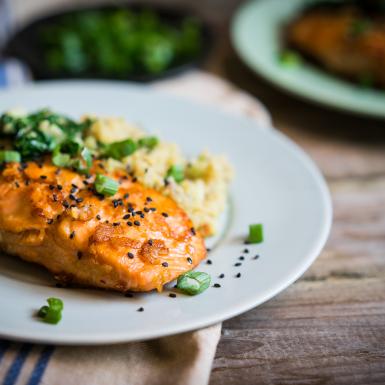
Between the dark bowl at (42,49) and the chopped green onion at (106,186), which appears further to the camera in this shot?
the dark bowl at (42,49)

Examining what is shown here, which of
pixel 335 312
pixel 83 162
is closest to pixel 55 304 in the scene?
pixel 83 162

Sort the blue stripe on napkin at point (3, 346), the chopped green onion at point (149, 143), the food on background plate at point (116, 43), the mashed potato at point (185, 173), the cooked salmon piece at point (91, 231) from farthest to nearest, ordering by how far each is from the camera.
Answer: the food on background plate at point (116, 43)
the chopped green onion at point (149, 143)
the mashed potato at point (185, 173)
the cooked salmon piece at point (91, 231)
the blue stripe on napkin at point (3, 346)

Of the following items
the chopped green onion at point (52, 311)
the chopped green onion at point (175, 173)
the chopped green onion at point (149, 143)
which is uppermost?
the chopped green onion at point (52, 311)

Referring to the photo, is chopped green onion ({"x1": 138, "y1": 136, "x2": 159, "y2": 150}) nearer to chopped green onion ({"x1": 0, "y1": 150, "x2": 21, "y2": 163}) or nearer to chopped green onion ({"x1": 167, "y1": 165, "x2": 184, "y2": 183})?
chopped green onion ({"x1": 167, "y1": 165, "x2": 184, "y2": 183})

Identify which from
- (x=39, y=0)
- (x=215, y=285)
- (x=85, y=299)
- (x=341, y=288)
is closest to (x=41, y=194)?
(x=85, y=299)

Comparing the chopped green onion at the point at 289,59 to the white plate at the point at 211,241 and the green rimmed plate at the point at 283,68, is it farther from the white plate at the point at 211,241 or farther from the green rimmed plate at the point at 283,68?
the white plate at the point at 211,241

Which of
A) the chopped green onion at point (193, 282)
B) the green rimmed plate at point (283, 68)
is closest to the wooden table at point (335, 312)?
the chopped green onion at point (193, 282)

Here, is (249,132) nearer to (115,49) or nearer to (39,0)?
(115,49)
